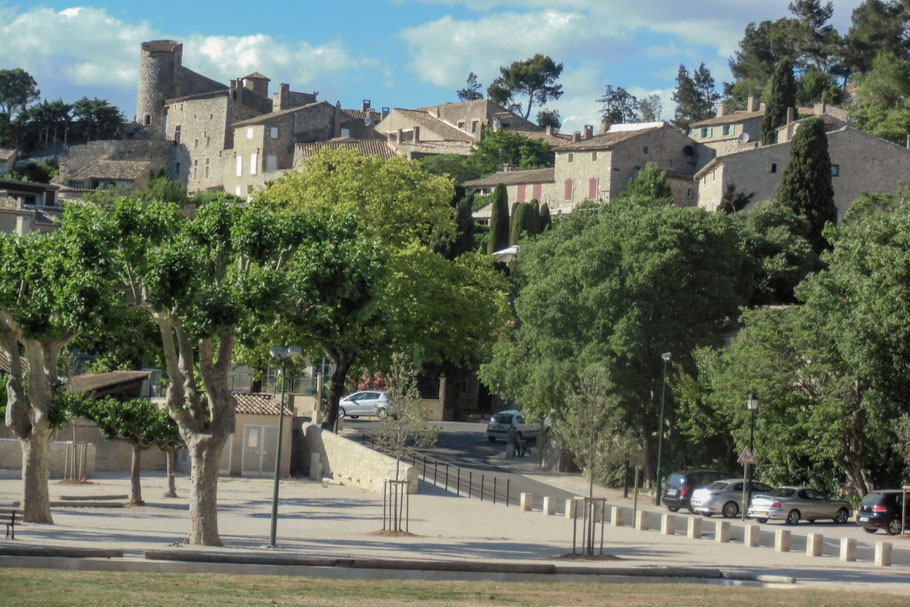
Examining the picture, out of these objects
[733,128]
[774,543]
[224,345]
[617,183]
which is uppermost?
[733,128]

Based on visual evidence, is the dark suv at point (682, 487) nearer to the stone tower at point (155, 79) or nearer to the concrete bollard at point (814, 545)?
the concrete bollard at point (814, 545)

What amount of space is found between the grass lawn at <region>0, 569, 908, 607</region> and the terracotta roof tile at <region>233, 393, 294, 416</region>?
24.6m

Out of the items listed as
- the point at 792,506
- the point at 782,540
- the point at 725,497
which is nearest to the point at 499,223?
the point at 725,497

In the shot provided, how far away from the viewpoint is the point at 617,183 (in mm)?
87750

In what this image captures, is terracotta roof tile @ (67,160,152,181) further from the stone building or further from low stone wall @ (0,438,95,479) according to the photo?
low stone wall @ (0,438,95,479)

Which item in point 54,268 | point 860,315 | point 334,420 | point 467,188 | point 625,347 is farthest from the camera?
point 467,188

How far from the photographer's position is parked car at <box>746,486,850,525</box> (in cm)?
3784

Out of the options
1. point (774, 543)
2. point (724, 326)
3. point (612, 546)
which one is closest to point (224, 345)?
point (612, 546)

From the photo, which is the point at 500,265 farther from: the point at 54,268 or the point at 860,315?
the point at 54,268

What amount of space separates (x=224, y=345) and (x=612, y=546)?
35.0ft

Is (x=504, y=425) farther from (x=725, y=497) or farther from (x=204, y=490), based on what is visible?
(x=204, y=490)

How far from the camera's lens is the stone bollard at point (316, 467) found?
45531 mm

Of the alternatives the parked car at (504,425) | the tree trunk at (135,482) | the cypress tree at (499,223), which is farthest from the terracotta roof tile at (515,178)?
the tree trunk at (135,482)

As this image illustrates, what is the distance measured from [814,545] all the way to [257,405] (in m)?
22.6
